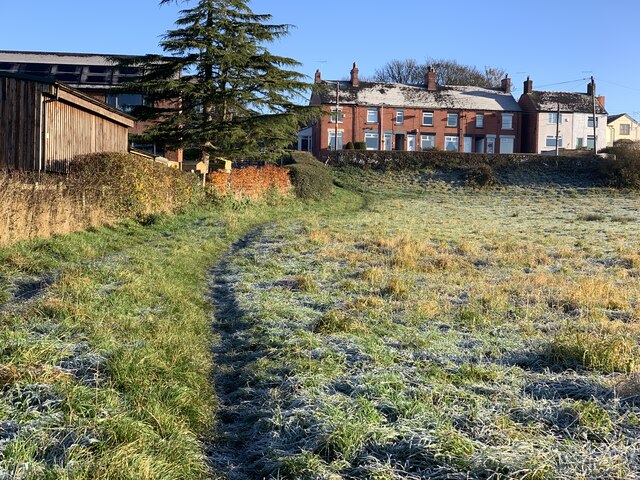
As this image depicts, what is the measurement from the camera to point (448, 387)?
4828mm

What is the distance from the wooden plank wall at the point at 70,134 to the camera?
53.5ft

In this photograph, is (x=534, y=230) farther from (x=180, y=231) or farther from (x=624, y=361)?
(x=624, y=361)

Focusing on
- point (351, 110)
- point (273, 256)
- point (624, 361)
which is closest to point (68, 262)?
point (273, 256)

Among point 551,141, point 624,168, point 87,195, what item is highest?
point 551,141

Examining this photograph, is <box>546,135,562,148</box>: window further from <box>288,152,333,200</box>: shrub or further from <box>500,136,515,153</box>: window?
<box>288,152,333,200</box>: shrub

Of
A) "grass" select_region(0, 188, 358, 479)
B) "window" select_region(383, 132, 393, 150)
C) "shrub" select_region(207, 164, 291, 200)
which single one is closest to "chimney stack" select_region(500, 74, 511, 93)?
"window" select_region(383, 132, 393, 150)

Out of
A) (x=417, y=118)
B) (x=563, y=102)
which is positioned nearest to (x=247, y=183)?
(x=417, y=118)

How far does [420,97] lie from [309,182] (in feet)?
107

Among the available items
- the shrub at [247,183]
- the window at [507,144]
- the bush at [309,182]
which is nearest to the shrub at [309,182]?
the bush at [309,182]

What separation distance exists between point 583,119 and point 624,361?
62.1 metres

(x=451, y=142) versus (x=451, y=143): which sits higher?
(x=451, y=142)

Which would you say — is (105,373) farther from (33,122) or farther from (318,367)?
(33,122)

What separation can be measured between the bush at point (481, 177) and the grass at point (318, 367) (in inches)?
1213

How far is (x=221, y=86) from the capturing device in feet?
84.2
